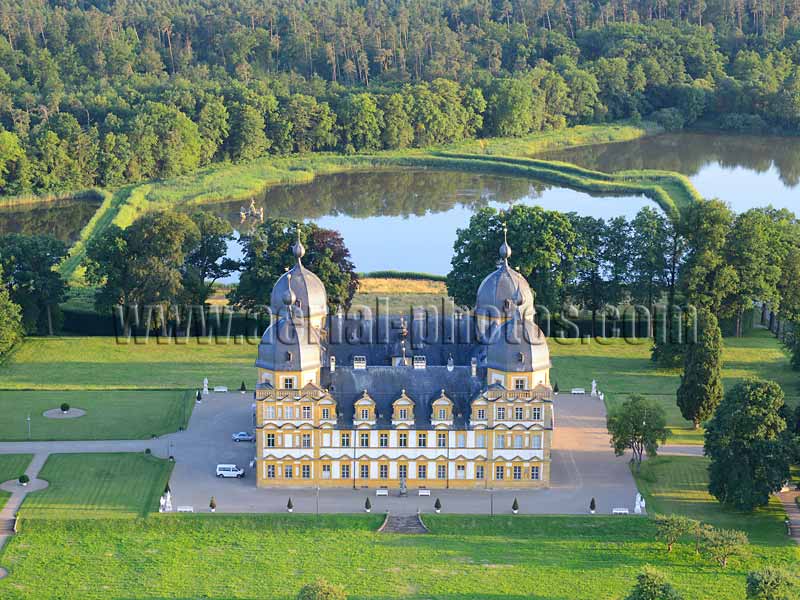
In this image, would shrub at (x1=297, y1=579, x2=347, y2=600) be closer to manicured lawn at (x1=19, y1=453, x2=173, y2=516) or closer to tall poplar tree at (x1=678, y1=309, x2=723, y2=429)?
manicured lawn at (x1=19, y1=453, x2=173, y2=516)

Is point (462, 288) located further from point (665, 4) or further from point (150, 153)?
point (665, 4)

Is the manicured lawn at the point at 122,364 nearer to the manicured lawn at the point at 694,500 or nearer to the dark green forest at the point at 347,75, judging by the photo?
the manicured lawn at the point at 694,500

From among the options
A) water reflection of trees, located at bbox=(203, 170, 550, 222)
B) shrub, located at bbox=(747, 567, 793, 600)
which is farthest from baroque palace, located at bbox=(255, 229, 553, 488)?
water reflection of trees, located at bbox=(203, 170, 550, 222)

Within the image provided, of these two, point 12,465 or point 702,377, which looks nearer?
point 12,465

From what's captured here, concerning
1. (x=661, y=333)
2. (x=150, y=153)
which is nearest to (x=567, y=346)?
(x=661, y=333)

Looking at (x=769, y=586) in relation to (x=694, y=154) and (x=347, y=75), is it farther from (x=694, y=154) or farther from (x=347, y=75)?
(x=347, y=75)

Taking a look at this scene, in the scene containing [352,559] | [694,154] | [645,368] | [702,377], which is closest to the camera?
[352,559]

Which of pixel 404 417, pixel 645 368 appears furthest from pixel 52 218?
pixel 404 417
